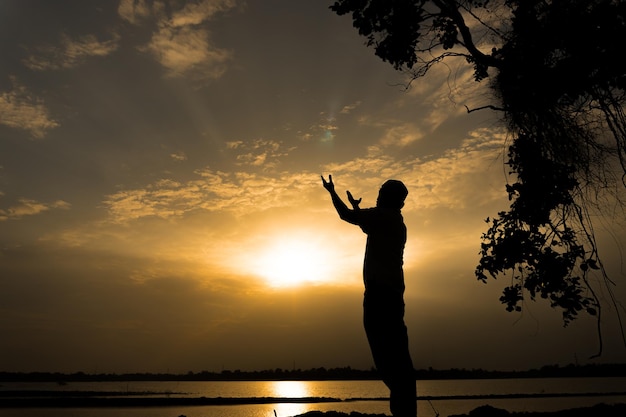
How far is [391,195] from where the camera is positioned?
5449 mm

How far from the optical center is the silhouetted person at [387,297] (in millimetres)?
4863

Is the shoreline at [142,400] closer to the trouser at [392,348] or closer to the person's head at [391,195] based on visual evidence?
the trouser at [392,348]

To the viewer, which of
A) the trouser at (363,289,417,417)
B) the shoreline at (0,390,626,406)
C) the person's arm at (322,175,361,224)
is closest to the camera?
the trouser at (363,289,417,417)

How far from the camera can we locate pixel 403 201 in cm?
555

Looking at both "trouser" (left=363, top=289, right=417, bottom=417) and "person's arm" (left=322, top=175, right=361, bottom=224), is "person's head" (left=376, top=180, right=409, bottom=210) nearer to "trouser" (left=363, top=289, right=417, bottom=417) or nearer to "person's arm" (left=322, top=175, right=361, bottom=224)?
"person's arm" (left=322, top=175, right=361, bottom=224)

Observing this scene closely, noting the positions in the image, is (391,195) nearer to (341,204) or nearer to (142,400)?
(341,204)

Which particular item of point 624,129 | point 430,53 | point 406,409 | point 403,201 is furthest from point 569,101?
point 406,409

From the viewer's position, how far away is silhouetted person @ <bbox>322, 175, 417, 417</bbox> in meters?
4.86

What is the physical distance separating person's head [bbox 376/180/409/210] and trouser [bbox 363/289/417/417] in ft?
3.39

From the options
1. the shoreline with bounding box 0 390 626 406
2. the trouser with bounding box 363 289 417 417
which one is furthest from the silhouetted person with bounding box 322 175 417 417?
the shoreline with bounding box 0 390 626 406

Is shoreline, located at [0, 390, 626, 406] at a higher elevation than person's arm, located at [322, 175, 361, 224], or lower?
lower

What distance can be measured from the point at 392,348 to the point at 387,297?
0.50 meters

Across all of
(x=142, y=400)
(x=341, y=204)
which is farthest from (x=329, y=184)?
(x=142, y=400)

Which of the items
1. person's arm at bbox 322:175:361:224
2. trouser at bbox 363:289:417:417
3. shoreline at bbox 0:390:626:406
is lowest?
shoreline at bbox 0:390:626:406
